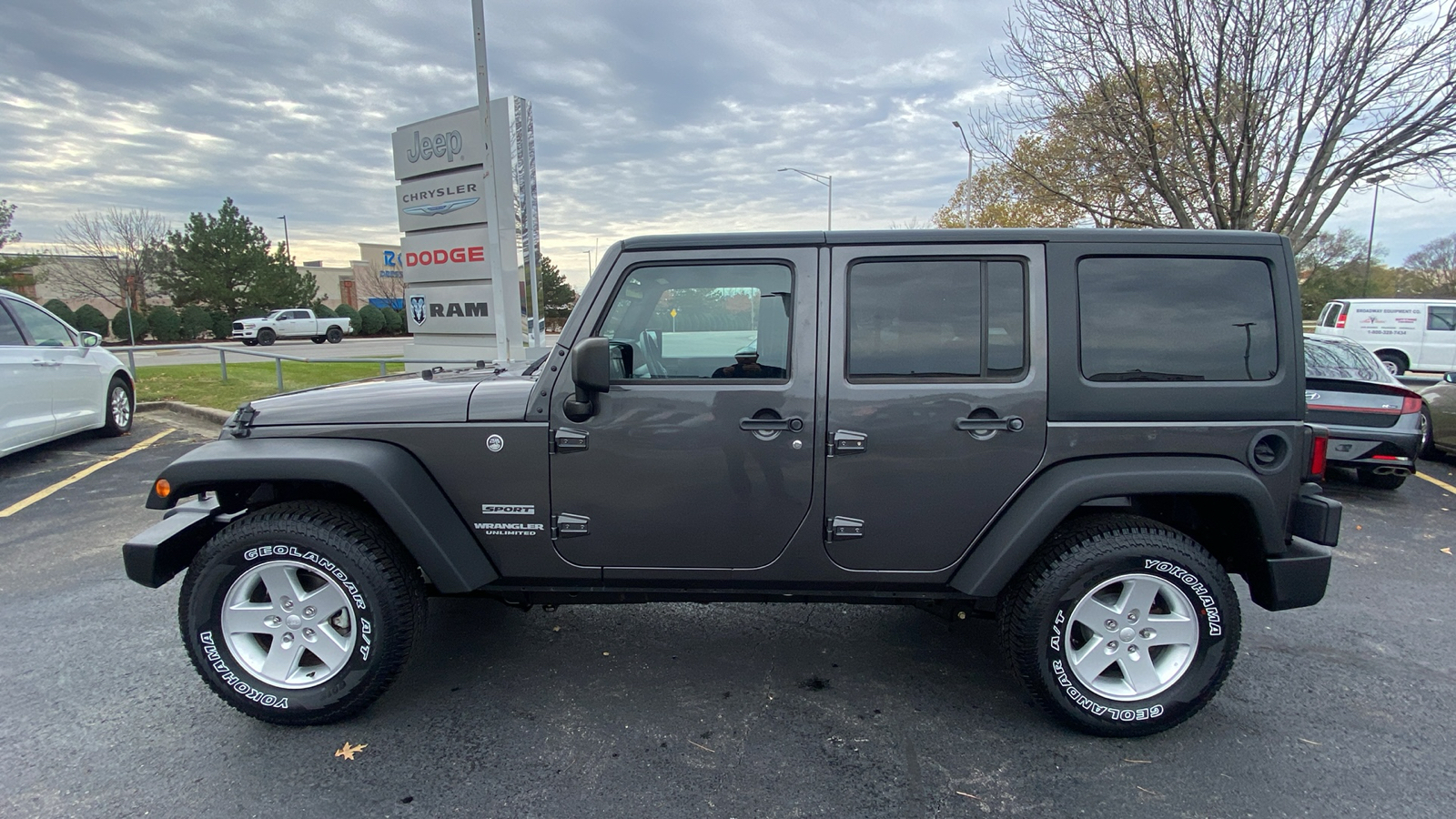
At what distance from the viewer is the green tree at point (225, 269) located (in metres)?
39.0

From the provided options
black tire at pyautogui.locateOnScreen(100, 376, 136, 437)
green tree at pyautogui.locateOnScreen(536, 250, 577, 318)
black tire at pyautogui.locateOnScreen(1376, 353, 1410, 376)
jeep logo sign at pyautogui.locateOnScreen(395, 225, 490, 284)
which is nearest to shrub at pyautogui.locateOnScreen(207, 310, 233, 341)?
green tree at pyautogui.locateOnScreen(536, 250, 577, 318)

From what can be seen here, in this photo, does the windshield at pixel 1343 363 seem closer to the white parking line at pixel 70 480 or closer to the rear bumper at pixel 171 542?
the rear bumper at pixel 171 542

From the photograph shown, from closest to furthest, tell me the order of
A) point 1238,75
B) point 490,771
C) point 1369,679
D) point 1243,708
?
point 490,771 → point 1243,708 → point 1369,679 → point 1238,75

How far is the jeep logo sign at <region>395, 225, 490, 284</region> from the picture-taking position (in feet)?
34.9

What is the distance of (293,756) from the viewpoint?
2641mm

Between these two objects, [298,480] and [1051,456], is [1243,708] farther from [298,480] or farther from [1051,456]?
[298,480]

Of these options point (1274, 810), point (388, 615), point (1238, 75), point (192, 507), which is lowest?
point (1274, 810)

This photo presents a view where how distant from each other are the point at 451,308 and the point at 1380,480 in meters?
11.5

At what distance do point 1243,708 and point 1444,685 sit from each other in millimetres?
1017

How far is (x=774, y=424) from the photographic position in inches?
106

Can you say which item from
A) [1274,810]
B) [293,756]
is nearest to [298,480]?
[293,756]

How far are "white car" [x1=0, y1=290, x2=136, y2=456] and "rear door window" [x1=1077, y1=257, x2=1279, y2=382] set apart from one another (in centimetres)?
854

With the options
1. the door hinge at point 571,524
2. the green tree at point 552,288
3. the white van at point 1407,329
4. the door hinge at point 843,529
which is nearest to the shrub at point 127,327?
the green tree at point 552,288

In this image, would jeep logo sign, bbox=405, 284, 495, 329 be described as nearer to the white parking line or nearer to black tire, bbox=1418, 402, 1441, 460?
the white parking line
